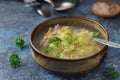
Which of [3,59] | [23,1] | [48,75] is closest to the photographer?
[48,75]

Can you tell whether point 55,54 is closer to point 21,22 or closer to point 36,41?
point 36,41

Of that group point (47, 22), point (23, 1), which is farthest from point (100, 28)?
point (23, 1)

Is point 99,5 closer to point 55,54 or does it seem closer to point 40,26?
point 40,26

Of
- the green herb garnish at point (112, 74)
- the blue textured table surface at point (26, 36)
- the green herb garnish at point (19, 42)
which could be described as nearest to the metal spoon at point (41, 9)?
the blue textured table surface at point (26, 36)

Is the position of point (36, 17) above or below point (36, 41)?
below

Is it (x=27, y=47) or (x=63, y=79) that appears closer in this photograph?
(x=63, y=79)

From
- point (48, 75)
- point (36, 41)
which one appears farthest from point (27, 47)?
point (48, 75)

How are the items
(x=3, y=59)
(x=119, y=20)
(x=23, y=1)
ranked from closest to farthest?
(x=3, y=59)
(x=119, y=20)
(x=23, y=1)
